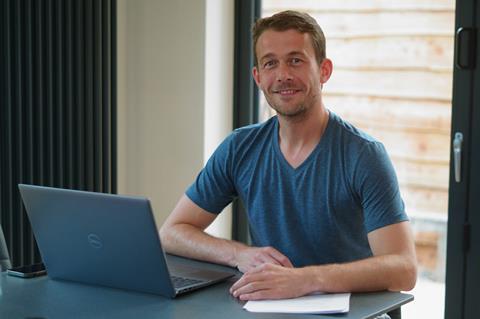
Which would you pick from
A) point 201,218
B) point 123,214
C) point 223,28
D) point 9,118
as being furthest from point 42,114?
point 123,214

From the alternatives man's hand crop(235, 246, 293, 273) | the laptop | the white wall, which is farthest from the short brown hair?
the white wall

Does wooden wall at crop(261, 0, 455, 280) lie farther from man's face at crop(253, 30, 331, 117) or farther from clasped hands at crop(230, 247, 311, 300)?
clasped hands at crop(230, 247, 311, 300)

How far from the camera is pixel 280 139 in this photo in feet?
8.05

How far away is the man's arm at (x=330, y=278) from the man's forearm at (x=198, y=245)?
295 mm

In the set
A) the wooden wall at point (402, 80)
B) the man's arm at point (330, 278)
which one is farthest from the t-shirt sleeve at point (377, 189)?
the wooden wall at point (402, 80)

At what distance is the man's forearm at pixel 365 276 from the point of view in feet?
6.29

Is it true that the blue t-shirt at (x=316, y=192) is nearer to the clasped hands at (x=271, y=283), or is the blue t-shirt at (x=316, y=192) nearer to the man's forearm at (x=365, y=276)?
the man's forearm at (x=365, y=276)

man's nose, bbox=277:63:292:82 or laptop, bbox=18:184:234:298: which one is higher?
man's nose, bbox=277:63:292:82

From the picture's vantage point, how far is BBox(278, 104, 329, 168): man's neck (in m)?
2.39

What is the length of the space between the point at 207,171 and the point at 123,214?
0.74m

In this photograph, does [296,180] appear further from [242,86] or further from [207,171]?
[242,86]

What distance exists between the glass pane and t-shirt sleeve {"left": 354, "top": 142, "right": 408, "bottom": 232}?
1.01 m

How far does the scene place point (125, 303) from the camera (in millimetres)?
1865

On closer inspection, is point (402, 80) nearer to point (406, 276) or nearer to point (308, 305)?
point (406, 276)
